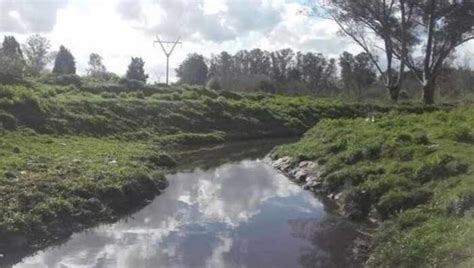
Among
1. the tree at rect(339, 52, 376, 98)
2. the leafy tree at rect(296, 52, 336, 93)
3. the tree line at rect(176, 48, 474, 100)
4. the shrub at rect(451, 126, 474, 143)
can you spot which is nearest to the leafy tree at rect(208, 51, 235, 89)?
the tree line at rect(176, 48, 474, 100)

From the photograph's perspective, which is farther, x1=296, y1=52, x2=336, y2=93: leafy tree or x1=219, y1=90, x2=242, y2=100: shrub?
x1=296, y1=52, x2=336, y2=93: leafy tree

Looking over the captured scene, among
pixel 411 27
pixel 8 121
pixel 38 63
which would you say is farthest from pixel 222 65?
pixel 8 121

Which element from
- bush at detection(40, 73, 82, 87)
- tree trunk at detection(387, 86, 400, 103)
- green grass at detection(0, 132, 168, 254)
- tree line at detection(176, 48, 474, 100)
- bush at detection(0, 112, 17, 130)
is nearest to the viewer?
green grass at detection(0, 132, 168, 254)

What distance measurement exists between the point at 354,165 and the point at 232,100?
102 ft

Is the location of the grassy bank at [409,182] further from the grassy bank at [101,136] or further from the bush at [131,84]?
the bush at [131,84]

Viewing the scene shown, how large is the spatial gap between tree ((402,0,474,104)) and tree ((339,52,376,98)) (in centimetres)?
3963

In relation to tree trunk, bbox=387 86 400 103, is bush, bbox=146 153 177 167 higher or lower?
lower

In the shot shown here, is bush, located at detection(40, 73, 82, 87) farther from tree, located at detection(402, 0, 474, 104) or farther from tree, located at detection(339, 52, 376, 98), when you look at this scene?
tree, located at detection(339, 52, 376, 98)

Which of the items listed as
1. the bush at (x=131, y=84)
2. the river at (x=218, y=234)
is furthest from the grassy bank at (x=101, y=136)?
the river at (x=218, y=234)

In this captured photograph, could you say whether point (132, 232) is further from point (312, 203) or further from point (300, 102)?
point (300, 102)

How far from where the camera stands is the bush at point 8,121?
98.5 feet

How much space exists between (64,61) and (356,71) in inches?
1957

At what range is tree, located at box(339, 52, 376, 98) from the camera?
102 metres

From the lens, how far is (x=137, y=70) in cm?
8069
